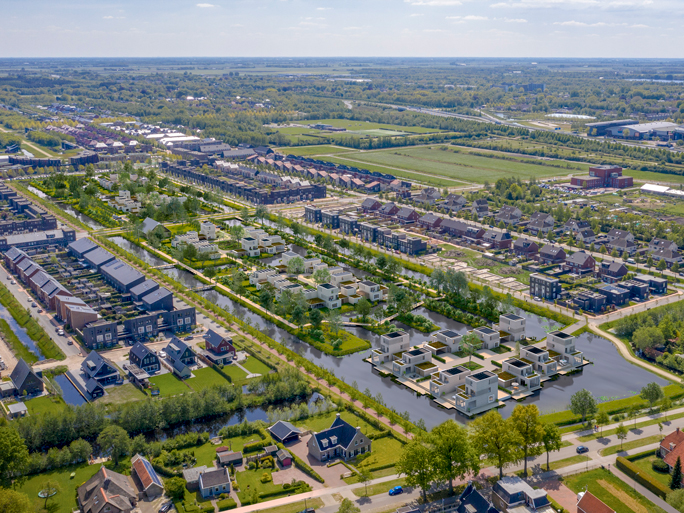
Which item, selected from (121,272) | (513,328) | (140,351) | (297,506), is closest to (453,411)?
(513,328)

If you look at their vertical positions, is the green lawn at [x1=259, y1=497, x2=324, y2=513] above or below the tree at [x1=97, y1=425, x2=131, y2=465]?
below

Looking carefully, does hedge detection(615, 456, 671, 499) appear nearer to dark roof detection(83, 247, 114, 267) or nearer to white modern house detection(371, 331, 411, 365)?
white modern house detection(371, 331, 411, 365)

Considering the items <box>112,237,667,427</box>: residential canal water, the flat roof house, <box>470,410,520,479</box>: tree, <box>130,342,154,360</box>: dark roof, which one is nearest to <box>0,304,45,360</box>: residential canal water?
<box>130,342,154,360</box>: dark roof

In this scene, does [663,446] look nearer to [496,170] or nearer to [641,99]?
[496,170]

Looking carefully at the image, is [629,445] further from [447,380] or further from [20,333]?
[20,333]

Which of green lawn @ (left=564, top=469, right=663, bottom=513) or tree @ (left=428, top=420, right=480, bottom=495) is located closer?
green lawn @ (left=564, top=469, right=663, bottom=513)

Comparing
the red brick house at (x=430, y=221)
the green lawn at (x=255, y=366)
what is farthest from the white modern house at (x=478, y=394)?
the red brick house at (x=430, y=221)
